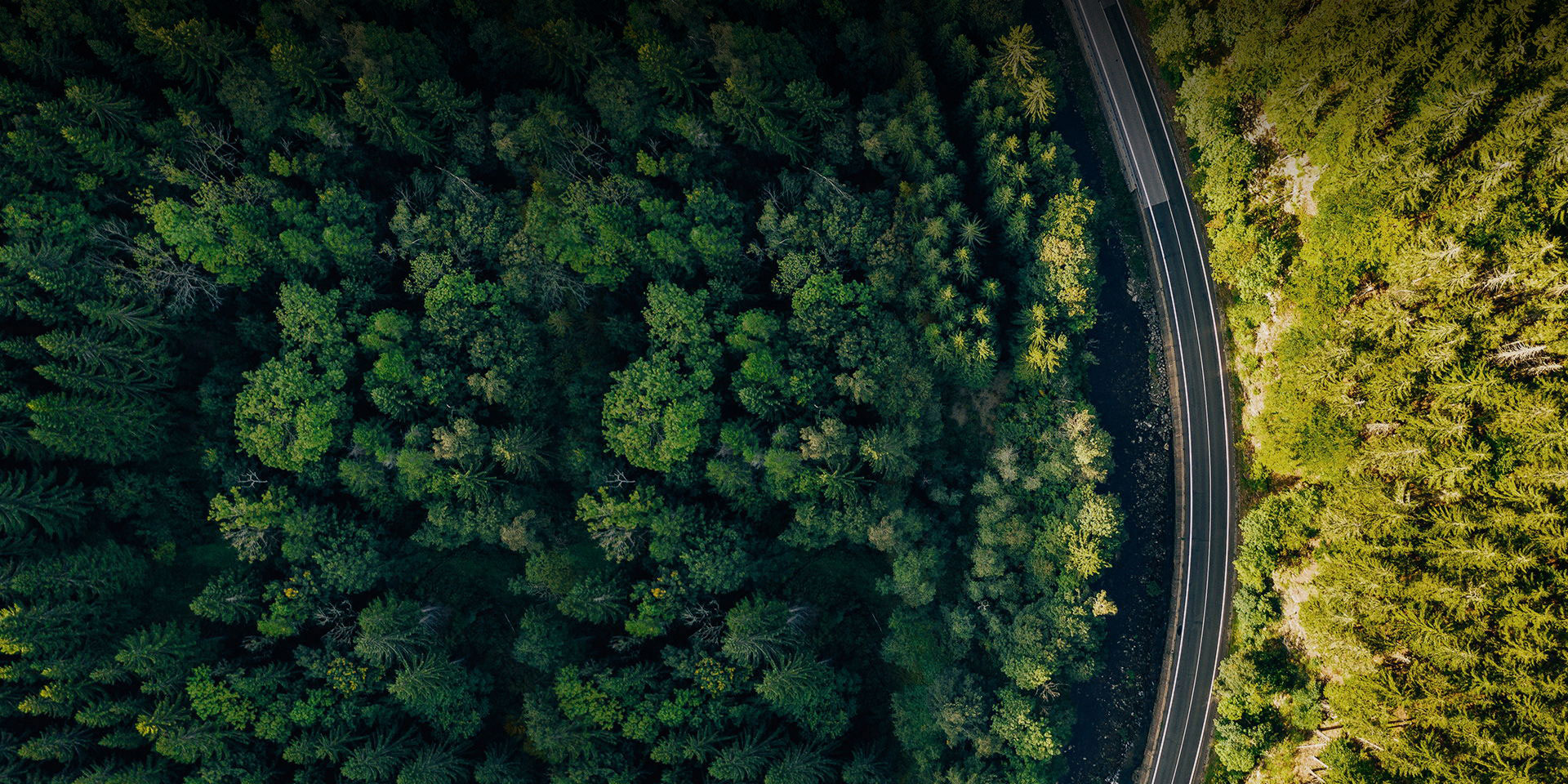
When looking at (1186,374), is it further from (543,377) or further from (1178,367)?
(543,377)

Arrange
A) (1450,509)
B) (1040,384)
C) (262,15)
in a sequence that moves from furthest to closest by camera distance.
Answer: (1040,384), (262,15), (1450,509)

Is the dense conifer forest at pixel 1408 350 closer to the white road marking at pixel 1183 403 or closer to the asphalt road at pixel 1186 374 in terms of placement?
the asphalt road at pixel 1186 374

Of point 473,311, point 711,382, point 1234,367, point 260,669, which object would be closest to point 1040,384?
point 1234,367

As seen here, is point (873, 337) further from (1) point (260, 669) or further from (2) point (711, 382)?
(1) point (260, 669)

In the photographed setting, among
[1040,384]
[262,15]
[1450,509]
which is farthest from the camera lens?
[1040,384]

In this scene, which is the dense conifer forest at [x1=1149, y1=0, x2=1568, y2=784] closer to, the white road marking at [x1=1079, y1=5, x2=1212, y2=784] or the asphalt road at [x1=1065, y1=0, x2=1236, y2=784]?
the asphalt road at [x1=1065, y1=0, x2=1236, y2=784]

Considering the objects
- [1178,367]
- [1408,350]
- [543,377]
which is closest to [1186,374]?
[1178,367]
